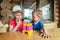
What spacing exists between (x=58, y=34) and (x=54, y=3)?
188cm

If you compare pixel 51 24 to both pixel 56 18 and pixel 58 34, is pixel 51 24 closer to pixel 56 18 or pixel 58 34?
pixel 56 18

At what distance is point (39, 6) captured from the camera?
2.68 m

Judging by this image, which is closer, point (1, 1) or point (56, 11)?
point (1, 1)

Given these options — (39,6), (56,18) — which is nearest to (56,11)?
(56,18)

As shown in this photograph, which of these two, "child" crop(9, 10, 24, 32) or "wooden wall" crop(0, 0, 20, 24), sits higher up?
"wooden wall" crop(0, 0, 20, 24)

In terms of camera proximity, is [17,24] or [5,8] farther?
[5,8]

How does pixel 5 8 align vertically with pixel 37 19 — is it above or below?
above

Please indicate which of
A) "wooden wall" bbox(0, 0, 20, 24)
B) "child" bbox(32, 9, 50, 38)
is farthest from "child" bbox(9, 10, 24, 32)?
"wooden wall" bbox(0, 0, 20, 24)

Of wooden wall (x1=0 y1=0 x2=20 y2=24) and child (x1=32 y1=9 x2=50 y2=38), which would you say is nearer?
child (x1=32 y1=9 x2=50 y2=38)

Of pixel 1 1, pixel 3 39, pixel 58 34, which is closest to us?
pixel 3 39

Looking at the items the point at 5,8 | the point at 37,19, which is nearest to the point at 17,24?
the point at 37,19

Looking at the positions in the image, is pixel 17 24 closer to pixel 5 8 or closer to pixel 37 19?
pixel 37 19

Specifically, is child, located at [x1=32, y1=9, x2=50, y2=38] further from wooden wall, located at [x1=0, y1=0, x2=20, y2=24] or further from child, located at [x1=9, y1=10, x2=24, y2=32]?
wooden wall, located at [x1=0, y1=0, x2=20, y2=24]

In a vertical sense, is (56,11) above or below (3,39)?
above
